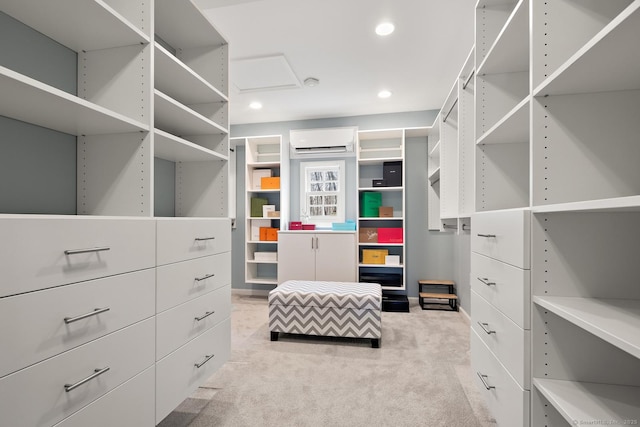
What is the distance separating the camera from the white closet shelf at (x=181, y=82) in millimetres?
1521

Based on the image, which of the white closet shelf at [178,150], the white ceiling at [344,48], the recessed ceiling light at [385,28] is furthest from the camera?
the recessed ceiling light at [385,28]

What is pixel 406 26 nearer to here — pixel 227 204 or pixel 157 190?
pixel 227 204

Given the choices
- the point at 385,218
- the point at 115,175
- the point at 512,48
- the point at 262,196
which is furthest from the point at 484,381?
the point at 262,196

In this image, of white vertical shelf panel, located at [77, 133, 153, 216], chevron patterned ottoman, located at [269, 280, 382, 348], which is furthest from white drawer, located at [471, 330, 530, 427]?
white vertical shelf panel, located at [77, 133, 153, 216]

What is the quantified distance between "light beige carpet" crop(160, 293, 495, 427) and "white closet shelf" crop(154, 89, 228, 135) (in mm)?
1671

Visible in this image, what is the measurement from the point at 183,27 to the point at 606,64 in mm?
1995

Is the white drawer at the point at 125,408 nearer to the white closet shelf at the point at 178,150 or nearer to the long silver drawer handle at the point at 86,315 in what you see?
the long silver drawer handle at the point at 86,315

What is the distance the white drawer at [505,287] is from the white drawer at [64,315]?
140 centimetres

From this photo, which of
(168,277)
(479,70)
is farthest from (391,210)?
(168,277)

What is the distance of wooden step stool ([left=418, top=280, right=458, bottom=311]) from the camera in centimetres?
385

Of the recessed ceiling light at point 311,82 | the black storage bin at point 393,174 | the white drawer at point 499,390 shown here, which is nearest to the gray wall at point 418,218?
the black storage bin at point 393,174

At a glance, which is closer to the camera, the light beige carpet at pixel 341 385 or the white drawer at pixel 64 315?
the white drawer at pixel 64 315

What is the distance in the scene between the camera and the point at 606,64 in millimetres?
853

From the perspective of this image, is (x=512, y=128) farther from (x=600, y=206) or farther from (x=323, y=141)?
(x=323, y=141)
